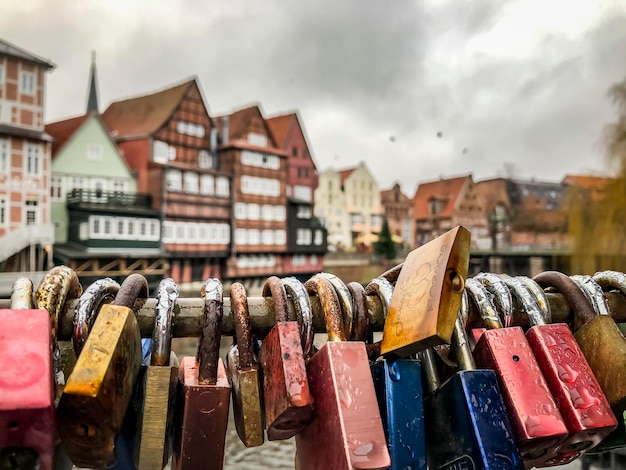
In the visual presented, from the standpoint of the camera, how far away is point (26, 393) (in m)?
0.43

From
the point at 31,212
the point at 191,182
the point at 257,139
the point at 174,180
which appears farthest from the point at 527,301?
the point at 257,139

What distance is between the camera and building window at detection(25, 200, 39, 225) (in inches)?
690

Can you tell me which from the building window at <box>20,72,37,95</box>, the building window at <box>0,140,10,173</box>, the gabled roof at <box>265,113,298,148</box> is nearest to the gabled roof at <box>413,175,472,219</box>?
the gabled roof at <box>265,113,298,148</box>

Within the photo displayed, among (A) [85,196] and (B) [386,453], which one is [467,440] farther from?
(A) [85,196]

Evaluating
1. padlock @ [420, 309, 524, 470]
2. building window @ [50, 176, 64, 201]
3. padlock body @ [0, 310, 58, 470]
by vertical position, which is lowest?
padlock @ [420, 309, 524, 470]

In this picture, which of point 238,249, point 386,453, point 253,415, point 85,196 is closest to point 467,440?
point 386,453

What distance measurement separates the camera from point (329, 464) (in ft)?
1.59

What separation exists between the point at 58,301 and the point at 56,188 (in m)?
20.3

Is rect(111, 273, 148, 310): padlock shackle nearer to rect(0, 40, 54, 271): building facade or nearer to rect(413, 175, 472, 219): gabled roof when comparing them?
rect(0, 40, 54, 271): building facade

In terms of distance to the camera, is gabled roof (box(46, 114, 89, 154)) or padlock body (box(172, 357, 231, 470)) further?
gabled roof (box(46, 114, 89, 154))

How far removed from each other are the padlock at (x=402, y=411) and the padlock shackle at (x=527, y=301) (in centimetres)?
20

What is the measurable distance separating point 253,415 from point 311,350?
4.2 inches

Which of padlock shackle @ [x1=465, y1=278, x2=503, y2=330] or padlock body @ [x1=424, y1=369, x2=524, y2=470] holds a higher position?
padlock shackle @ [x1=465, y1=278, x2=503, y2=330]

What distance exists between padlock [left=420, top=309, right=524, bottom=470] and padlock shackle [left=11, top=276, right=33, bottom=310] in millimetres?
428
